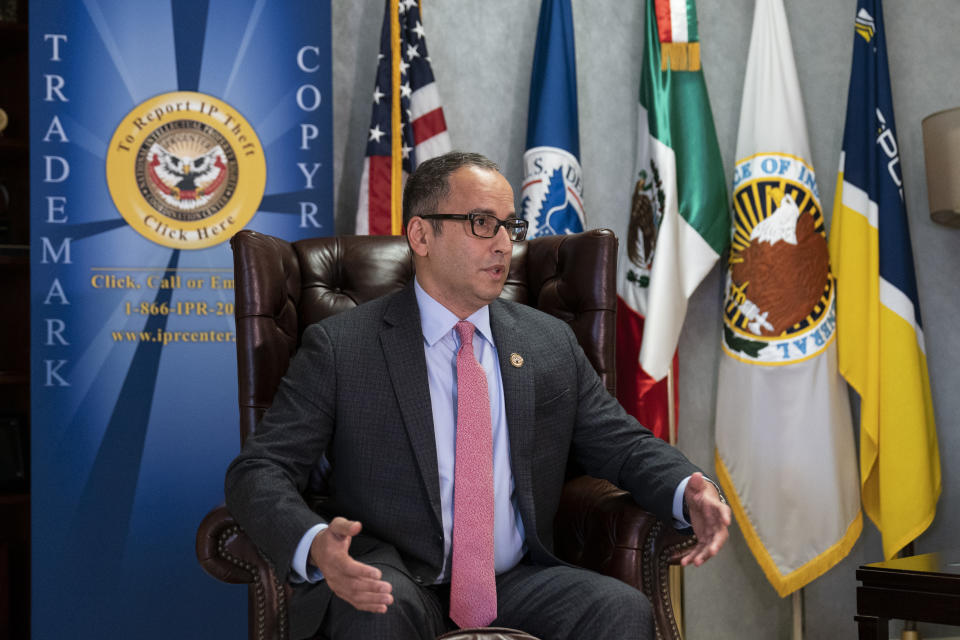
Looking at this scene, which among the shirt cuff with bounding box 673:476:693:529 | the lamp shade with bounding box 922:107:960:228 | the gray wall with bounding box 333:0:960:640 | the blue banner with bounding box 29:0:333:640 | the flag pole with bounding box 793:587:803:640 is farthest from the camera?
the gray wall with bounding box 333:0:960:640

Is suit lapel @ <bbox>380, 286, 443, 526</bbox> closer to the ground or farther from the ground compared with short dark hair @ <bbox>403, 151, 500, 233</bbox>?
closer to the ground

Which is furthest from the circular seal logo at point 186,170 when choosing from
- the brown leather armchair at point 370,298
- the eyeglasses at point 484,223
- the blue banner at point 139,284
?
the eyeglasses at point 484,223

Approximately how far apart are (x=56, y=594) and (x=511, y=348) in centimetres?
177

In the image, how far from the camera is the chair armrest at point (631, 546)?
1856mm

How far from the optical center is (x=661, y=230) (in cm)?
336

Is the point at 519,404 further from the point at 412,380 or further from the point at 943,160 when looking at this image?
the point at 943,160

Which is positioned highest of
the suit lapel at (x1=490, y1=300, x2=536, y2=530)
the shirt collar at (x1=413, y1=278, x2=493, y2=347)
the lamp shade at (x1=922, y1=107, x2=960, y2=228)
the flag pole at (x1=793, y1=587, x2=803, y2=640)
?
the lamp shade at (x1=922, y1=107, x2=960, y2=228)

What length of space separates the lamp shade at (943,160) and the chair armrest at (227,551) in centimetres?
256

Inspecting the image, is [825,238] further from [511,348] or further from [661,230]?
[511,348]

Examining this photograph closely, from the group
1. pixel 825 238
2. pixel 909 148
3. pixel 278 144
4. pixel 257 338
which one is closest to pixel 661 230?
pixel 825 238

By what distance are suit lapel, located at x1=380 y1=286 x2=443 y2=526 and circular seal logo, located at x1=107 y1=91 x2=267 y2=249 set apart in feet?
3.94

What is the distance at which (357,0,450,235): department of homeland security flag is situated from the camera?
322 centimetres

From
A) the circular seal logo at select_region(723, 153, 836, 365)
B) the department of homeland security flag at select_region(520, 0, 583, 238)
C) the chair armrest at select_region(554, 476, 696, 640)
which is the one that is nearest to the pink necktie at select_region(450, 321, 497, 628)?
the chair armrest at select_region(554, 476, 696, 640)

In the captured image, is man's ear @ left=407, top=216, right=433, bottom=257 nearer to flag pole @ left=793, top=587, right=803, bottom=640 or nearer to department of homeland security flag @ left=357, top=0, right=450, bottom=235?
department of homeland security flag @ left=357, top=0, right=450, bottom=235
